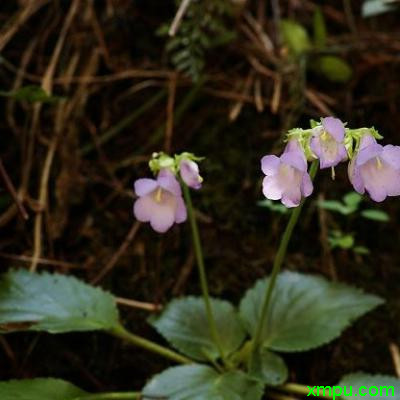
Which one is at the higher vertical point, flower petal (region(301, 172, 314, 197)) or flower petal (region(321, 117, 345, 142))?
flower petal (region(321, 117, 345, 142))

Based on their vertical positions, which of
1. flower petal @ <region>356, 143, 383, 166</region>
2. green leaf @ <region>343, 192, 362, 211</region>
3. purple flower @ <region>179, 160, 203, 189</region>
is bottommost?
green leaf @ <region>343, 192, 362, 211</region>

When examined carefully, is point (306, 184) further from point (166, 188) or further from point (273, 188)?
point (166, 188)

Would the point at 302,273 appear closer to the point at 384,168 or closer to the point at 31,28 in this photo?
the point at 384,168

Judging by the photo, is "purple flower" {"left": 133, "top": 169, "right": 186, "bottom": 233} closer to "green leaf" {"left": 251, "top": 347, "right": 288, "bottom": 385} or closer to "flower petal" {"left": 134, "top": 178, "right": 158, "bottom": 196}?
"flower petal" {"left": 134, "top": 178, "right": 158, "bottom": 196}

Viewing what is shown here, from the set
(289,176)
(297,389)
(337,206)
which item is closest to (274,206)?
(337,206)

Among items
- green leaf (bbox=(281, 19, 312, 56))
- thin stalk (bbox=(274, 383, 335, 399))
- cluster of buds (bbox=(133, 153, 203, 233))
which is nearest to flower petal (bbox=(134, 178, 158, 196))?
cluster of buds (bbox=(133, 153, 203, 233))

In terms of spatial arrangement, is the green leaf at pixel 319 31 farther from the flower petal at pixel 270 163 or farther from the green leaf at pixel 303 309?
the flower petal at pixel 270 163
